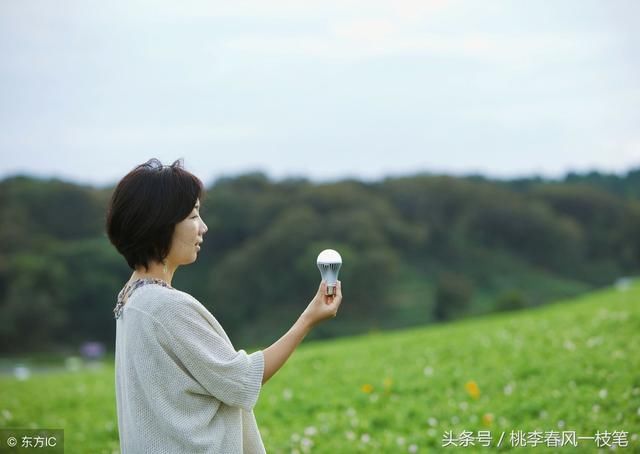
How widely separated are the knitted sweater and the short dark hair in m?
0.17

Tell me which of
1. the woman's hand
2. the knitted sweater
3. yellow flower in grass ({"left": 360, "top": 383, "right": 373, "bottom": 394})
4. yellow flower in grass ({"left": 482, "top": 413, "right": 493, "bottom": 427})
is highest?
the woman's hand

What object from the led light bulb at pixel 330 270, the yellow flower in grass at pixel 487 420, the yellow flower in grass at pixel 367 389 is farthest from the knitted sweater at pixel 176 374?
the yellow flower in grass at pixel 367 389

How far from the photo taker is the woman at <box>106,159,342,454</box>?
271 cm

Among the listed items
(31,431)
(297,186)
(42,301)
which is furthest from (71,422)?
(297,186)

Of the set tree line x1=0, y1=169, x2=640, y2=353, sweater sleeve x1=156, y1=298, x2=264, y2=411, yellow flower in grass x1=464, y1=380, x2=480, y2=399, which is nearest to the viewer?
sweater sleeve x1=156, y1=298, x2=264, y2=411

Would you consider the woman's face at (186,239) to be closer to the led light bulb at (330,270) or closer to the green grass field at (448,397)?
the led light bulb at (330,270)

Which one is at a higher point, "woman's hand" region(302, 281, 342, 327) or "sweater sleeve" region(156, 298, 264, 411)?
"woman's hand" region(302, 281, 342, 327)

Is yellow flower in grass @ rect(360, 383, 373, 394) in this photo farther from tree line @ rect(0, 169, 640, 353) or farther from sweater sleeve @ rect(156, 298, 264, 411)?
tree line @ rect(0, 169, 640, 353)

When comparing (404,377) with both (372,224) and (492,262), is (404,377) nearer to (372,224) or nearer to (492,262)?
(372,224)

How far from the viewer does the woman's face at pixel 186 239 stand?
A: 283 cm

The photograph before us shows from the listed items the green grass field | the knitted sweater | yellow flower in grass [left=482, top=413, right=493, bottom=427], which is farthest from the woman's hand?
yellow flower in grass [left=482, top=413, right=493, bottom=427]

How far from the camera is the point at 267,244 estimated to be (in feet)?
154

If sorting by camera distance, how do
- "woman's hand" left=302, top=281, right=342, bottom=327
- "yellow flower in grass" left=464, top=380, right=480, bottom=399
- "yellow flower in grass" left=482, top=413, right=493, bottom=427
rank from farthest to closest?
1. "yellow flower in grass" left=464, top=380, right=480, bottom=399
2. "yellow flower in grass" left=482, top=413, right=493, bottom=427
3. "woman's hand" left=302, top=281, right=342, bottom=327

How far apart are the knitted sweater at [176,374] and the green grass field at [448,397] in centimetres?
312
